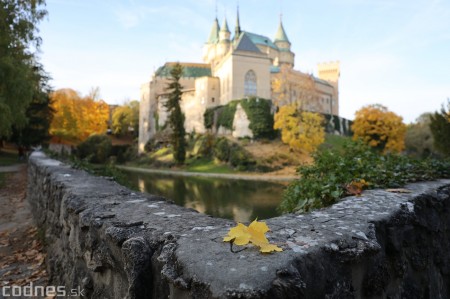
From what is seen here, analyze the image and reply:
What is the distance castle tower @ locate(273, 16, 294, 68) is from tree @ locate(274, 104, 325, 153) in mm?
31246

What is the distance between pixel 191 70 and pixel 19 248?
2052 inches

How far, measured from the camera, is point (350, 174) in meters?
3.85

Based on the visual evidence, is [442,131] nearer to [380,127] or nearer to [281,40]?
[380,127]

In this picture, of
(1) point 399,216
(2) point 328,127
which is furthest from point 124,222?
(2) point 328,127

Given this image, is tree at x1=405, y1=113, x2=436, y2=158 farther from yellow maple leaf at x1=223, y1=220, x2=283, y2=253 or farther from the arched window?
yellow maple leaf at x1=223, y1=220, x2=283, y2=253

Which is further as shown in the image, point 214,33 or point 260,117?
point 214,33

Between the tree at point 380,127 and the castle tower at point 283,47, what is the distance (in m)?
30.5

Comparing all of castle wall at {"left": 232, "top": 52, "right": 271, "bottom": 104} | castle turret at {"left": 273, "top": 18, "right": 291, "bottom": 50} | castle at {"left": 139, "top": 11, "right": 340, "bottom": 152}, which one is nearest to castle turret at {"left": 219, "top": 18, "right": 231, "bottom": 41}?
castle at {"left": 139, "top": 11, "right": 340, "bottom": 152}

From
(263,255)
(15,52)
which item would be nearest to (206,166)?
(15,52)

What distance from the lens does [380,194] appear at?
302 centimetres

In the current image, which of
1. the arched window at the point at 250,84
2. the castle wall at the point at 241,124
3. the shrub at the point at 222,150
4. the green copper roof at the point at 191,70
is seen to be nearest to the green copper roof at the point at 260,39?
the green copper roof at the point at 191,70

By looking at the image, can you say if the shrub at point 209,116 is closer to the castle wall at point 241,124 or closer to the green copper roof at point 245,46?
the castle wall at point 241,124

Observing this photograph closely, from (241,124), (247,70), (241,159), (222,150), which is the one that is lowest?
(241,159)

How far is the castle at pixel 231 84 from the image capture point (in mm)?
41656
